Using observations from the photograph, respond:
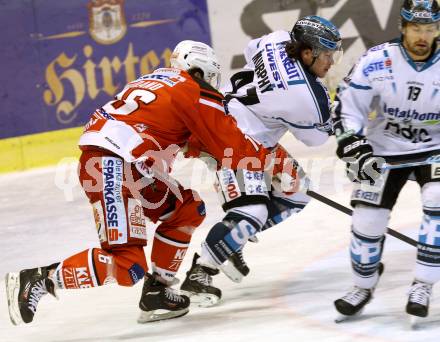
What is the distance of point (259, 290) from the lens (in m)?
3.79

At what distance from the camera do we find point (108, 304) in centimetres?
374

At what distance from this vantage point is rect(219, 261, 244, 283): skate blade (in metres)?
3.88

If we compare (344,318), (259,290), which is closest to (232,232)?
(259,290)

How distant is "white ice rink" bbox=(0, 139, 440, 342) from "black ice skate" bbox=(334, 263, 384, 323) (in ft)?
0.13

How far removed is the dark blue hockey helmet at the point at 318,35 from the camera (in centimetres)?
346

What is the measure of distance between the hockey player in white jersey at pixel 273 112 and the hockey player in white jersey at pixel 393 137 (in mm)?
305

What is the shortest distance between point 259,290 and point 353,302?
65 cm

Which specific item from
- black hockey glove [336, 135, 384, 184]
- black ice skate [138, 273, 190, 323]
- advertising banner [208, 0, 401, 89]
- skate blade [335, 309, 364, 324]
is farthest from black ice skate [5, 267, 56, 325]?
advertising banner [208, 0, 401, 89]

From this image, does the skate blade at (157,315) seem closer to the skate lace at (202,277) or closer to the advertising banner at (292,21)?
the skate lace at (202,277)

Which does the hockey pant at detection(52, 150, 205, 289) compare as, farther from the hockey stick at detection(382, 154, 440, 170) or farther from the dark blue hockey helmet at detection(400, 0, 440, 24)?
the dark blue hockey helmet at detection(400, 0, 440, 24)

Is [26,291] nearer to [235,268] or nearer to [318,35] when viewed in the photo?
[235,268]

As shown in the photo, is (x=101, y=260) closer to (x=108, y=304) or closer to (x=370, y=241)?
(x=108, y=304)

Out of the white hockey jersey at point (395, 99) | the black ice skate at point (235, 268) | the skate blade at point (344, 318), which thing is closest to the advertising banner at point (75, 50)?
the black ice skate at point (235, 268)

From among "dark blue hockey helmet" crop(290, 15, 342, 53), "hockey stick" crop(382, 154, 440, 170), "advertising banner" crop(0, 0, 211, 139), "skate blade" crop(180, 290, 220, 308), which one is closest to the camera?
"hockey stick" crop(382, 154, 440, 170)
